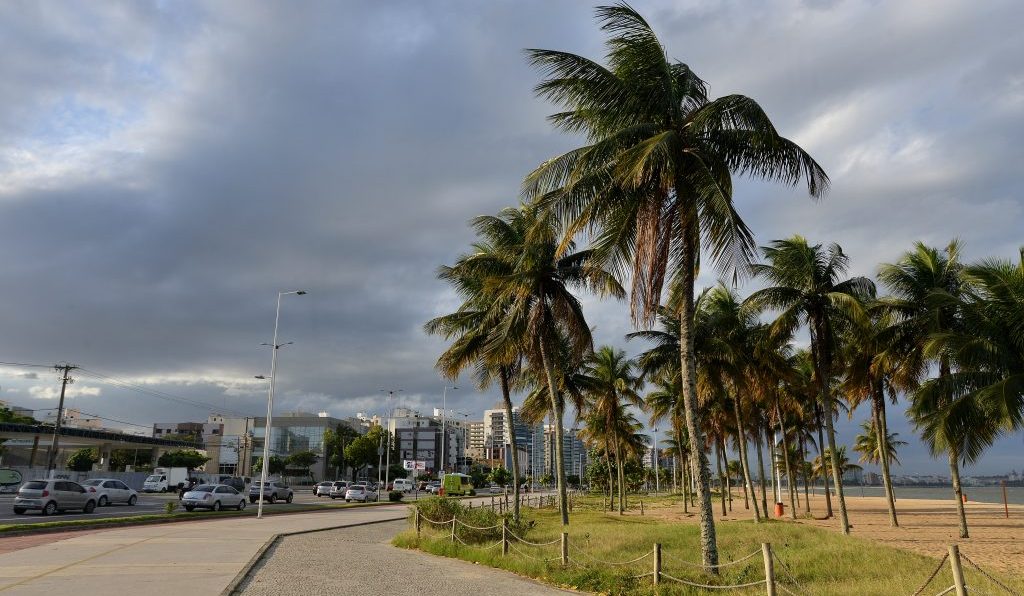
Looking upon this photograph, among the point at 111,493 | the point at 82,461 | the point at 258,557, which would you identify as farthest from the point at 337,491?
the point at 82,461

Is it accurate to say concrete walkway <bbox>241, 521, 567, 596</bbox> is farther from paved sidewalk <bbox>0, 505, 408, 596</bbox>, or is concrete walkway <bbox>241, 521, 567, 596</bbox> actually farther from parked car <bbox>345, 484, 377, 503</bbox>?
parked car <bbox>345, 484, 377, 503</bbox>

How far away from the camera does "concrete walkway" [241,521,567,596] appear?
12469 mm

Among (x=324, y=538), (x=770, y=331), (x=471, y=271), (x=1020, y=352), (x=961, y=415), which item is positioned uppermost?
(x=471, y=271)

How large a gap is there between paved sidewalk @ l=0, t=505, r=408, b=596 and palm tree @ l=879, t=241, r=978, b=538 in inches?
832

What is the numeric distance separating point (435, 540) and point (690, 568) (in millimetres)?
8168

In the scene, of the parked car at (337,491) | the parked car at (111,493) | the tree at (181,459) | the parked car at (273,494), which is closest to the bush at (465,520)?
the parked car at (111,493)

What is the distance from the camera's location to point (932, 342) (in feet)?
66.5

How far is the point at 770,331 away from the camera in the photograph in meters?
25.6

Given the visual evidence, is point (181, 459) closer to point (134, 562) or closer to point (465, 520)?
point (465, 520)

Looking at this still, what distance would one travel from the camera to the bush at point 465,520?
2005 cm

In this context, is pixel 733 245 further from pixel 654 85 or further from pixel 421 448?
pixel 421 448

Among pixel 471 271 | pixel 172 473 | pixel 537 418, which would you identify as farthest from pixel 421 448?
pixel 471 271

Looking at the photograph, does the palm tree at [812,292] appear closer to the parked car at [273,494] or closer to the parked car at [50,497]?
the parked car at [50,497]

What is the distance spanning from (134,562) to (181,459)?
320ft
